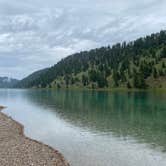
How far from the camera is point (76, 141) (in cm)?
3875

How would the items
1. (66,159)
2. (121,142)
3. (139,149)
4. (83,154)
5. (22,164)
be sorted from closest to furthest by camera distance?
(22,164) → (66,159) → (83,154) → (139,149) → (121,142)

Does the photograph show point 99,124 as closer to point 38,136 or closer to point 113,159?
point 38,136

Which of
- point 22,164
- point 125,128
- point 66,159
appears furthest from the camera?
point 125,128

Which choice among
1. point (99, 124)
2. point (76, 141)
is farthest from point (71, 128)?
point (76, 141)

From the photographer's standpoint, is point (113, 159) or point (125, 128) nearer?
point (113, 159)

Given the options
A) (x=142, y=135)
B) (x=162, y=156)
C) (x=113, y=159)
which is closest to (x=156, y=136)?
(x=142, y=135)

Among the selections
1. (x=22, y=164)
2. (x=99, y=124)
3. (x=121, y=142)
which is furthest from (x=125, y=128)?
(x=22, y=164)

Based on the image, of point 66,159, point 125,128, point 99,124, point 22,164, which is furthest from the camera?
point 99,124

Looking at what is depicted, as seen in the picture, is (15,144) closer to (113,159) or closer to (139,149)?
(113,159)

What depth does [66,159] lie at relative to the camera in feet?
96.1

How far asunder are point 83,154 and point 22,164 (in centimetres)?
855

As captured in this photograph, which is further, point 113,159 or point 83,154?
point 83,154

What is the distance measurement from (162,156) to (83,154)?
827 cm

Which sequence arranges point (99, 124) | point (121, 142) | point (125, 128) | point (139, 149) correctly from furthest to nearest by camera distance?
point (99, 124) → point (125, 128) → point (121, 142) → point (139, 149)
